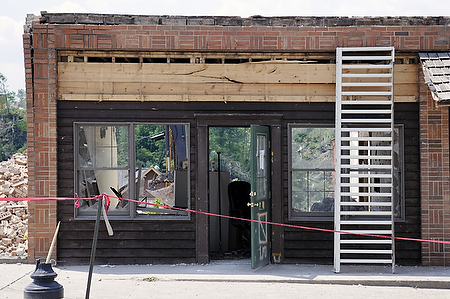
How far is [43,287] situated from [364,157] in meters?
5.39

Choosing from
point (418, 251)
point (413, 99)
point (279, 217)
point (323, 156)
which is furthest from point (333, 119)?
point (418, 251)

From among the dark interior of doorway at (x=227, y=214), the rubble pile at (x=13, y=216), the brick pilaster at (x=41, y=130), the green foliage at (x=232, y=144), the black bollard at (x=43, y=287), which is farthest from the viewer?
the green foliage at (x=232, y=144)

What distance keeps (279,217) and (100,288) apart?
334 centimetres

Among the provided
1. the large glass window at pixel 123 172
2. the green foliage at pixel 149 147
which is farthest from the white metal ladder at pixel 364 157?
the green foliage at pixel 149 147

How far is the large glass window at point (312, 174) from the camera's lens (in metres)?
9.01

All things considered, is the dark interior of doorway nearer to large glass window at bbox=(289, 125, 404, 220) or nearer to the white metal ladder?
large glass window at bbox=(289, 125, 404, 220)

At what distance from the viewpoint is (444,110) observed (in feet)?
28.9

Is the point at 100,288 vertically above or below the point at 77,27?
below

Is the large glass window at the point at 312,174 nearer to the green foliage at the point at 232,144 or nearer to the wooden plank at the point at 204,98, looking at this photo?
the wooden plank at the point at 204,98

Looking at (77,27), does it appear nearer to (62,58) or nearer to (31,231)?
(62,58)

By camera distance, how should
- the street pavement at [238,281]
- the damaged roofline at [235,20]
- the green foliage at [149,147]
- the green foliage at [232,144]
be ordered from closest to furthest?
the street pavement at [238,281] < the damaged roofline at [235,20] < the green foliage at [149,147] < the green foliage at [232,144]

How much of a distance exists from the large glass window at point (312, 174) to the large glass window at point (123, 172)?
6.54 feet

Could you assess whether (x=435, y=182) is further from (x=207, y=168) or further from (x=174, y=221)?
(x=174, y=221)

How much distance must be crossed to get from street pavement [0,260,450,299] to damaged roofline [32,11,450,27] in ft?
14.3
